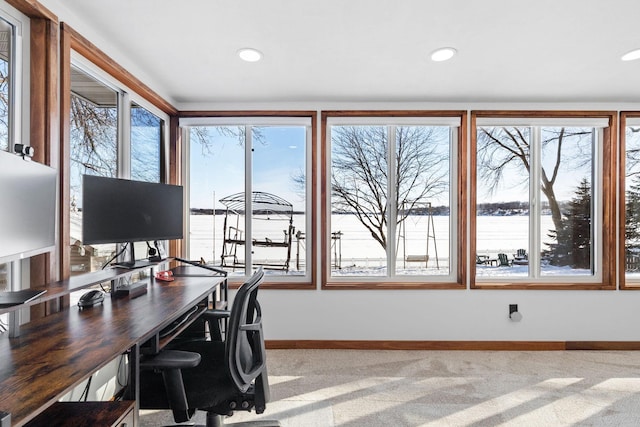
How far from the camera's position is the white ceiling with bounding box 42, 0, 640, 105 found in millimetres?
1833

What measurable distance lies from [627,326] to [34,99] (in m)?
4.85

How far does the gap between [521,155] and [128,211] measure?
3481mm

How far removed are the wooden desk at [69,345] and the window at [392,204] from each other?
1.77m

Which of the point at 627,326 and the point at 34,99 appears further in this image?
the point at 627,326

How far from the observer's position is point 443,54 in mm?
2320

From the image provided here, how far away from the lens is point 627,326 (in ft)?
10.9

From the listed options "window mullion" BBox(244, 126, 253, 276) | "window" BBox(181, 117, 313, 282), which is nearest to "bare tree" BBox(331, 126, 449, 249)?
"window" BBox(181, 117, 313, 282)

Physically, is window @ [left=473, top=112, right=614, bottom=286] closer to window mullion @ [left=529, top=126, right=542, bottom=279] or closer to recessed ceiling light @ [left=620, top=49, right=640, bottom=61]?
window mullion @ [left=529, top=126, right=542, bottom=279]

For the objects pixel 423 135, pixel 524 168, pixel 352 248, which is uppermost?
pixel 423 135

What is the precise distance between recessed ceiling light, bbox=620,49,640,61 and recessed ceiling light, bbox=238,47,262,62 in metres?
2.44

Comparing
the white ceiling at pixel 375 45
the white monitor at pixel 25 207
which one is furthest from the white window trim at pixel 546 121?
the white monitor at pixel 25 207

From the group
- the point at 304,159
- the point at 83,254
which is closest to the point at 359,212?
the point at 304,159

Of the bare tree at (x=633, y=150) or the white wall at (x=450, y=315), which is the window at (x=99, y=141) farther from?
the bare tree at (x=633, y=150)

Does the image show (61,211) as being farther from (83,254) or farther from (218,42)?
(218,42)
